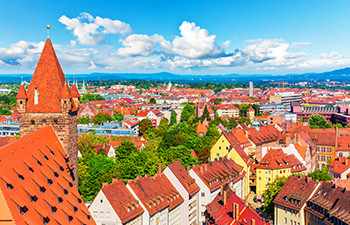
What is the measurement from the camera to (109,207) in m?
46.9

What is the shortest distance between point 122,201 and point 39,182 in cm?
1664

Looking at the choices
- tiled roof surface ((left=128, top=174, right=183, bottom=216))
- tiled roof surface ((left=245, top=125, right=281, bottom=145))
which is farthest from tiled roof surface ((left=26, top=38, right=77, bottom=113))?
tiled roof surface ((left=245, top=125, right=281, bottom=145))

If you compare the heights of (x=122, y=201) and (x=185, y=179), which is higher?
(x=122, y=201)

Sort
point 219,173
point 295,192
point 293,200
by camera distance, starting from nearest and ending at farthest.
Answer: point 293,200 → point 295,192 → point 219,173

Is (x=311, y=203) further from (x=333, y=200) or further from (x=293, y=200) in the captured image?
(x=333, y=200)

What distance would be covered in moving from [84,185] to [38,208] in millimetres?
35313

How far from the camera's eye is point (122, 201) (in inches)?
1912

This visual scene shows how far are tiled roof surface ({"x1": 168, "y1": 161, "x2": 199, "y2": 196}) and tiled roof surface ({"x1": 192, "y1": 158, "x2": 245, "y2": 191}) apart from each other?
104 inches

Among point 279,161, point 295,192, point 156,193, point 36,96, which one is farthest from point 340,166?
point 36,96

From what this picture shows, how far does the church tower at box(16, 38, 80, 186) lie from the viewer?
43375mm

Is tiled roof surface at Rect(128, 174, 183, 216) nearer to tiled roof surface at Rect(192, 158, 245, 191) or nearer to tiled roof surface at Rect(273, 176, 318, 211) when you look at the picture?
tiled roof surface at Rect(192, 158, 245, 191)

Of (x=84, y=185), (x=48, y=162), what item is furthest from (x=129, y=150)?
(x=48, y=162)

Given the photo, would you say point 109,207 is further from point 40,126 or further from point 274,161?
point 274,161

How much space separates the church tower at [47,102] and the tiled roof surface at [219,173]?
1158 inches
